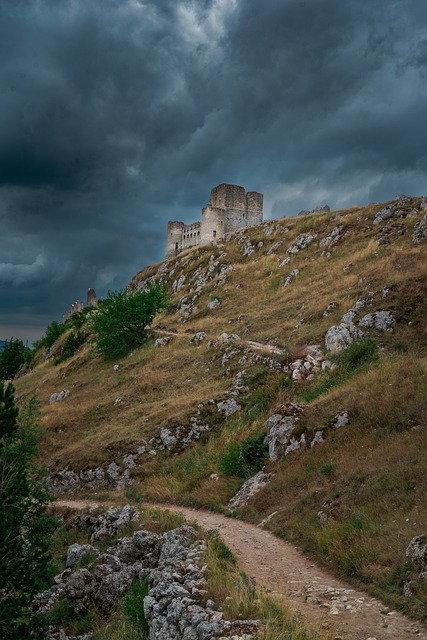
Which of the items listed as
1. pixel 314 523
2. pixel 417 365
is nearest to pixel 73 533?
pixel 314 523

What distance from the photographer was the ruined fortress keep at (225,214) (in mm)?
81250

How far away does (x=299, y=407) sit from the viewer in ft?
59.2

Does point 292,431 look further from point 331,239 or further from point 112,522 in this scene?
point 331,239

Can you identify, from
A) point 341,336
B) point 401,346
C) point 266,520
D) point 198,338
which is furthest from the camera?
point 198,338

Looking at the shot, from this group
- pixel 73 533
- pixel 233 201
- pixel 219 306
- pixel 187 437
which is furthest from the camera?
pixel 233 201

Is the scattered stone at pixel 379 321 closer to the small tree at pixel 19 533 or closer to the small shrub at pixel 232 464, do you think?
the small shrub at pixel 232 464

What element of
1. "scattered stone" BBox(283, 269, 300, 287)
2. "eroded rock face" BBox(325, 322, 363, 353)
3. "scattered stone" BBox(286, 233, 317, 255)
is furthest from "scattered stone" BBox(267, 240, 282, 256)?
"eroded rock face" BBox(325, 322, 363, 353)

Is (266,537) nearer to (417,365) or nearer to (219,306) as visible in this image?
(417,365)

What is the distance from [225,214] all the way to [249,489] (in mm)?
70277

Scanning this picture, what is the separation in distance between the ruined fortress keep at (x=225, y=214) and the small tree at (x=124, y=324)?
3647cm

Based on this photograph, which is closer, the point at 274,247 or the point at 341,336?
the point at 341,336

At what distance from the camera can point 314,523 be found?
40.0ft

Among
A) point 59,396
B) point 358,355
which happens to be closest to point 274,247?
point 59,396

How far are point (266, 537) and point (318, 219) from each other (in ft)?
158
